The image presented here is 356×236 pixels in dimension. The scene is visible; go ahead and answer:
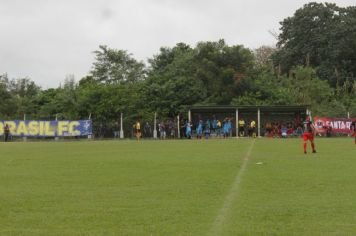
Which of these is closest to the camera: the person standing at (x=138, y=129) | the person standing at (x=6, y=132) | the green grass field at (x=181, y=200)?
the green grass field at (x=181, y=200)

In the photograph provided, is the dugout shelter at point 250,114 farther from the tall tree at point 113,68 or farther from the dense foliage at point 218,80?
the tall tree at point 113,68

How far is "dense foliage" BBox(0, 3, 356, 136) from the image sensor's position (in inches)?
2191

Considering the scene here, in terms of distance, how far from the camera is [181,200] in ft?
34.8

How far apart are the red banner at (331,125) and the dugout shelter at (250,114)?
133cm

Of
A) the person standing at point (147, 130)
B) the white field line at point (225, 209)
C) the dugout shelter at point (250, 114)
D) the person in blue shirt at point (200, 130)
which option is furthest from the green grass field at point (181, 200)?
the person standing at point (147, 130)

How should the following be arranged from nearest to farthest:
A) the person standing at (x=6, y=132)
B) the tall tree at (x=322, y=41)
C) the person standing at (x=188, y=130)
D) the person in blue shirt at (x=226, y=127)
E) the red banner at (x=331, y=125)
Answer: the person standing at (x=188, y=130)
the person in blue shirt at (x=226, y=127)
the red banner at (x=331, y=125)
the person standing at (x=6, y=132)
the tall tree at (x=322, y=41)

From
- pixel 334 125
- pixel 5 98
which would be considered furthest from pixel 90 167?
pixel 5 98

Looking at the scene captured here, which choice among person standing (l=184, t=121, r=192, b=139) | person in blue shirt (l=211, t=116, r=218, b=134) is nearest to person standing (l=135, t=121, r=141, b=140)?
person standing (l=184, t=121, r=192, b=139)

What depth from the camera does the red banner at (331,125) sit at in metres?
47.8

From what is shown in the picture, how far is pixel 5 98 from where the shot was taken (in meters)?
64.9

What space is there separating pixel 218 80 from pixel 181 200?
49402 millimetres

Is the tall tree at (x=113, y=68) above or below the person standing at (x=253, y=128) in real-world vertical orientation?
above

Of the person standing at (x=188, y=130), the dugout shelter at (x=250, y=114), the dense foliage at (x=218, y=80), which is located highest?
the dense foliage at (x=218, y=80)

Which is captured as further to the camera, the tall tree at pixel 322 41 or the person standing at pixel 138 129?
the tall tree at pixel 322 41
